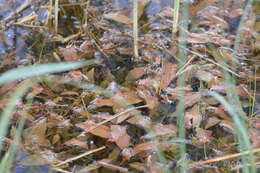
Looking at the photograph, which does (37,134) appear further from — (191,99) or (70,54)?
(191,99)

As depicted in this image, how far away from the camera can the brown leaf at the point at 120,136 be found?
4.33 ft

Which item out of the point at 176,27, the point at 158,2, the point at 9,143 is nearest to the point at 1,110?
the point at 9,143

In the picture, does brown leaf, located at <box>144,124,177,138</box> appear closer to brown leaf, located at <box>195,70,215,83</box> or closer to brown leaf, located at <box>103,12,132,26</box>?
brown leaf, located at <box>195,70,215,83</box>

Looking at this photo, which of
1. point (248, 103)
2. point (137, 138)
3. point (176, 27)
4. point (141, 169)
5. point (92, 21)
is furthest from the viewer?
point (92, 21)

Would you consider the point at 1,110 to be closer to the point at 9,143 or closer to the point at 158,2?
the point at 9,143

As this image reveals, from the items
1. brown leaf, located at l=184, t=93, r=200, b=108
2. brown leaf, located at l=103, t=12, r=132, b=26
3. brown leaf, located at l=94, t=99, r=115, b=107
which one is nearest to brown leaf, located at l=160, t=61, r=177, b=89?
brown leaf, located at l=184, t=93, r=200, b=108

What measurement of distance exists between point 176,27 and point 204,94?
0.42 metres

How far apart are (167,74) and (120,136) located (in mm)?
392

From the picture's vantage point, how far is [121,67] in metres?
1.71

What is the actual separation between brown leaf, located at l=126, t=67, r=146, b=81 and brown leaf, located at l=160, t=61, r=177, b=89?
90 millimetres

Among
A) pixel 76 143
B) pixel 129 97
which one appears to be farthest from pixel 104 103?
pixel 76 143

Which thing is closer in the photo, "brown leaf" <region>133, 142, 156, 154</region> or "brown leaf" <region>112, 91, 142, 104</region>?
"brown leaf" <region>133, 142, 156, 154</region>

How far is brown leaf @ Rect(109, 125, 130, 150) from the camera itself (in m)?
1.32

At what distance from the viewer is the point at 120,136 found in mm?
1343
